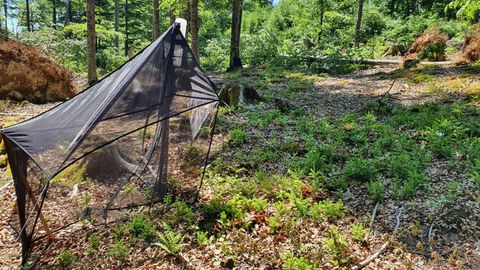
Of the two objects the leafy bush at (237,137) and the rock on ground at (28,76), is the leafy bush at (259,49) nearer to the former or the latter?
the rock on ground at (28,76)

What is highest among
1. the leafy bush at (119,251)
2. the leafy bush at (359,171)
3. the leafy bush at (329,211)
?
the leafy bush at (359,171)

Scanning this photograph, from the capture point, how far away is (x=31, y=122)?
349 cm

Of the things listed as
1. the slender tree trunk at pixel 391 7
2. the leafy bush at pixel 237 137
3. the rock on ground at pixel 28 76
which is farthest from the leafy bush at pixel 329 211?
the slender tree trunk at pixel 391 7

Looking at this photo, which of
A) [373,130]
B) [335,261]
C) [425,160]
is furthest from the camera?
[373,130]

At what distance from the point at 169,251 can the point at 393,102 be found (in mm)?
7030

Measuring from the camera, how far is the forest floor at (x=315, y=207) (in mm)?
3295

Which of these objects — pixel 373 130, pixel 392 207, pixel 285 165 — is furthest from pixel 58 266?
pixel 373 130

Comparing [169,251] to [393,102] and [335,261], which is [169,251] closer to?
[335,261]

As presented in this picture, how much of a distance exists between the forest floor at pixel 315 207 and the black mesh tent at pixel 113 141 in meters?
0.34

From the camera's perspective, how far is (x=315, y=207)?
152 inches

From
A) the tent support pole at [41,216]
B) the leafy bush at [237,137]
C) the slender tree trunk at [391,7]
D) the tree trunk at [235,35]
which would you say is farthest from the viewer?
the slender tree trunk at [391,7]

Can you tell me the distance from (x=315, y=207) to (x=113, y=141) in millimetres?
2445

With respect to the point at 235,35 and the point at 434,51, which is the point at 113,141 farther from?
the point at 434,51

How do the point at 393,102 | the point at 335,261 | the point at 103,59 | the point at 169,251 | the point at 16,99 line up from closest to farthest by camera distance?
the point at 335,261, the point at 169,251, the point at 393,102, the point at 16,99, the point at 103,59
